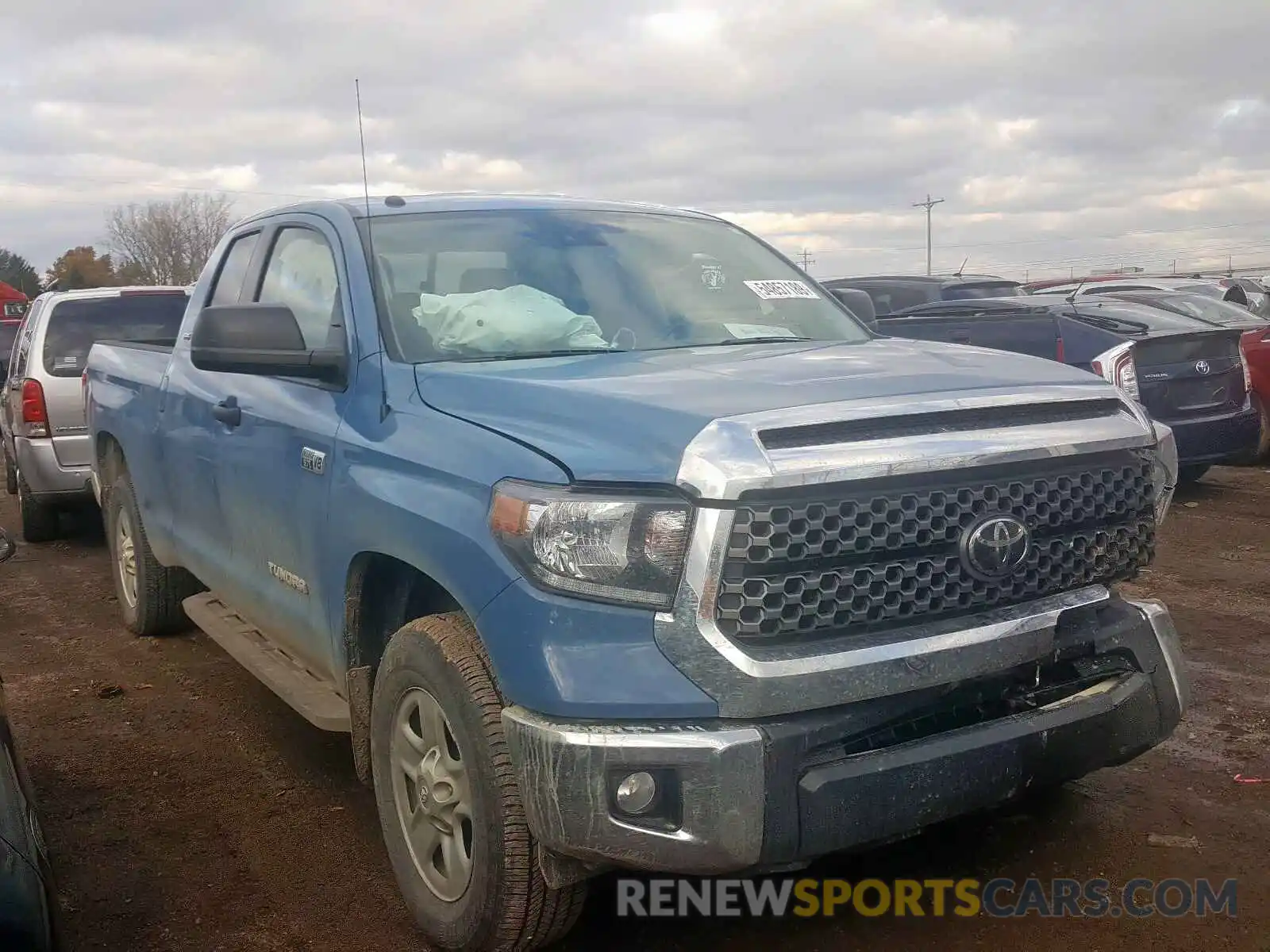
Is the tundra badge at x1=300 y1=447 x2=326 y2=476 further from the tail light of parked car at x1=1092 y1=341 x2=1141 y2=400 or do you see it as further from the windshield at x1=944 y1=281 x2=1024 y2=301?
the windshield at x1=944 y1=281 x2=1024 y2=301

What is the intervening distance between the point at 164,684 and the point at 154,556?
615mm

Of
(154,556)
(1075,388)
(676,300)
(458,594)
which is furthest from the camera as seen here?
(154,556)

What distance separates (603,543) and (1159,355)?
743 centimetres

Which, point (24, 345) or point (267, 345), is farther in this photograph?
point (24, 345)

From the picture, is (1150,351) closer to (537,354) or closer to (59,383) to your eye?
(537,354)

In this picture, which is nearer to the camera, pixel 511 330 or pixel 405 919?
pixel 405 919

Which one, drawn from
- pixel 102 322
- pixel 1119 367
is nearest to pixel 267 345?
pixel 102 322

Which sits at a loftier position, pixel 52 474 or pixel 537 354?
pixel 537 354

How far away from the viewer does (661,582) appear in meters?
2.47

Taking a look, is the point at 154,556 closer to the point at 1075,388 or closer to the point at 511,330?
the point at 511,330

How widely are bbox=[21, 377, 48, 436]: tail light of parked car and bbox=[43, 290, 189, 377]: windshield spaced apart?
0.16m

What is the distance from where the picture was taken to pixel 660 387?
113 inches

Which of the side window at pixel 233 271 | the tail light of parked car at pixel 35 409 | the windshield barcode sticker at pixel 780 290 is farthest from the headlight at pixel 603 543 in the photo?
the tail light of parked car at pixel 35 409

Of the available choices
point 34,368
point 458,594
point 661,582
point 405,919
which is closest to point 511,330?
point 458,594
